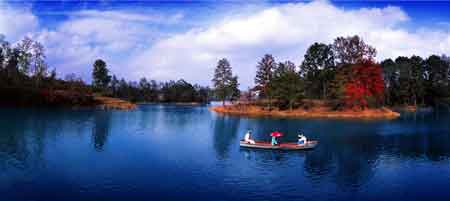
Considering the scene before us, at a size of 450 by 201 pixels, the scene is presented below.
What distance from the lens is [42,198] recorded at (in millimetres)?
20875

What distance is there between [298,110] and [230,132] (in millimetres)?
40639

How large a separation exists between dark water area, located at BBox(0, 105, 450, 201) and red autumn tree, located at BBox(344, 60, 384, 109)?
118 feet

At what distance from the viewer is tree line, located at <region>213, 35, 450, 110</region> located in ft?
289

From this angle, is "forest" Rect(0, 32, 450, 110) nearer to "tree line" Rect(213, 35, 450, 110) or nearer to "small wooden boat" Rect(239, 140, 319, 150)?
"tree line" Rect(213, 35, 450, 110)

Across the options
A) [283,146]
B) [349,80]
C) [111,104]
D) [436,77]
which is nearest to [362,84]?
[349,80]

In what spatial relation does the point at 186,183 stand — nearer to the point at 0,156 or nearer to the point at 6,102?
the point at 0,156

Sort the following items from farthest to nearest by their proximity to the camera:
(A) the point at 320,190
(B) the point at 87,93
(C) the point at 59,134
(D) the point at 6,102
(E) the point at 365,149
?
(B) the point at 87,93 → (D) the point at 6,102 → (C) the point at 59,134 → (E) the point at 365,149 → (A) the point at 320,190

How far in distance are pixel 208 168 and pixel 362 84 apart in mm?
68372

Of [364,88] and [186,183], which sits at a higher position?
[364,88]

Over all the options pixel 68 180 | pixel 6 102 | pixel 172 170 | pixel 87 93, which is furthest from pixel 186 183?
Result: pixel 87 93

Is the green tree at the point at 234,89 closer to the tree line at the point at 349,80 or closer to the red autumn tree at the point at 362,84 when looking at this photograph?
the tree line at the point at 349,80

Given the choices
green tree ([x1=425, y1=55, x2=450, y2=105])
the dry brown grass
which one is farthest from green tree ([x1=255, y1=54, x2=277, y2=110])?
green tree ([x1=425, y1=55, x2=450, y2=105])

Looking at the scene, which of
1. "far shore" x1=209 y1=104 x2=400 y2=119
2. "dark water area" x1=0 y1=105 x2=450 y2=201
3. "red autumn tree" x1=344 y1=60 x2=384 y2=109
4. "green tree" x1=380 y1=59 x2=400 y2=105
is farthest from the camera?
"green tree" x1=380 y1=59 x2=400 y2=105

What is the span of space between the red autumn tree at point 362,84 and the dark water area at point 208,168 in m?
36.1
